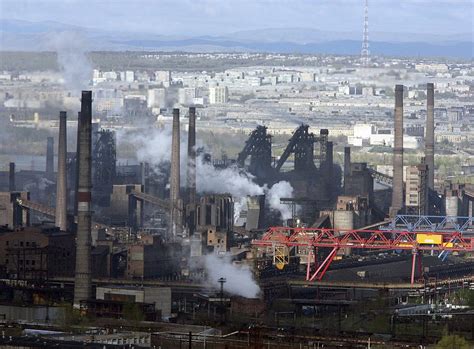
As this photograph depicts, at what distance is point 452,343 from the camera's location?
3000 cm

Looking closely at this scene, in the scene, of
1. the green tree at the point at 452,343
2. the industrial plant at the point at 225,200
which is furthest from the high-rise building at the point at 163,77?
the green tree at the point at 452,343

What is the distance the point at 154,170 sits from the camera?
6419cm

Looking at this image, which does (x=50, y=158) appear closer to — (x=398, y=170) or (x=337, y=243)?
(x=398, y=170)

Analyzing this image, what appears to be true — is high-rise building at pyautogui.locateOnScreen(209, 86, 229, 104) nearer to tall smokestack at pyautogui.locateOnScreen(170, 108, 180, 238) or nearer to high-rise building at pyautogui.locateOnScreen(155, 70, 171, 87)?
high-rise building at pyautogui.locateOnScreen(155, 70, 171, 87)

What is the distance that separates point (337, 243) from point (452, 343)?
584 inches

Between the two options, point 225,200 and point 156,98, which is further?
point 156,98

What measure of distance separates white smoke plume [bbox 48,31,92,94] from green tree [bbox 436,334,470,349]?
1484 inches

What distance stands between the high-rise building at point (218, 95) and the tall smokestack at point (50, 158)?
21169mm

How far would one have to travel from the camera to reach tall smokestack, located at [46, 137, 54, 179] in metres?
63.1

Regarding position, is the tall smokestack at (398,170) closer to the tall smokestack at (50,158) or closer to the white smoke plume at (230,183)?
the white smoke plume at (230,183)

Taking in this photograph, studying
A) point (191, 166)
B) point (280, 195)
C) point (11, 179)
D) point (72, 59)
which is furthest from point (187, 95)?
point (11, 179)

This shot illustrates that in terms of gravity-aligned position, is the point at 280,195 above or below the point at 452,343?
below

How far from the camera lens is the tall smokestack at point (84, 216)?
38.8 meters

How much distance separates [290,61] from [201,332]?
75.0m
